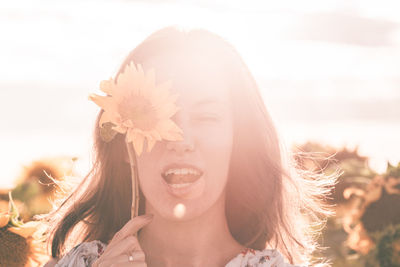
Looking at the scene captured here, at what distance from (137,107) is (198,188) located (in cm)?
65

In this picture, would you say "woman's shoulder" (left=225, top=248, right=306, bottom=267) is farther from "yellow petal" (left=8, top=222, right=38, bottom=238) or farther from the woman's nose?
"yellow petal" (left=8, top=222, right=38, bottom=238)

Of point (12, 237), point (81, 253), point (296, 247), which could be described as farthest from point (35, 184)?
point (296, 247)

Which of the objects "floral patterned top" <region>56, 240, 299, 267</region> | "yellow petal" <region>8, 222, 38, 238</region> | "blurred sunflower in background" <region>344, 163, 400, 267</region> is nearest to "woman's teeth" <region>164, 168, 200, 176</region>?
"floral patterned top" <region>56, 240, 299, 267</region>

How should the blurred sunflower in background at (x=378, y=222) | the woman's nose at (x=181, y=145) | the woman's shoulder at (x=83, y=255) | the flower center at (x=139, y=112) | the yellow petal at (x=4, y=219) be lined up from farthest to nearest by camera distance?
the yellow petal at (x=4, y=219)
the blurred sunflower in background at (x=378, y=222)
the woman's shoulder at (x=83, y=255)
the woman's nose at (x=181, y=145)
the flower center at (x=139, y=112)

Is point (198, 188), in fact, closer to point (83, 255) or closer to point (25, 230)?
point (83, 255)

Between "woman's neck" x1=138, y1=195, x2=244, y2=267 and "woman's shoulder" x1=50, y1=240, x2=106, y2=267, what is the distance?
0.33 m

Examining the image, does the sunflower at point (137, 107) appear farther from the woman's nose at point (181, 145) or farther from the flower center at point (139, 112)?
the woman's nose at point (181, 145)

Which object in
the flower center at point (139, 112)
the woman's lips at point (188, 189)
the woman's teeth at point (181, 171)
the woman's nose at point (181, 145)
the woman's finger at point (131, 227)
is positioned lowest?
the woman's finger at point (131, 227)

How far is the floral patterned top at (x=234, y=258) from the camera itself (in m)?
3.76

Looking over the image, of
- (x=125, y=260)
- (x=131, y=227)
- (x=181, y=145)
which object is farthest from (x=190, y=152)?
(x=125, y=260)

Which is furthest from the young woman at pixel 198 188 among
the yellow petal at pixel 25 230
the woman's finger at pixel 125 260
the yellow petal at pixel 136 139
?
the yellow petal at pixel 136 139

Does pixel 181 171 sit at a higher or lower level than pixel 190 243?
higher

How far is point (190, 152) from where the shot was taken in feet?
11.5

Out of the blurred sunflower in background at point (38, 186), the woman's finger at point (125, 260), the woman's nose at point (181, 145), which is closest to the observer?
the woman's finger at point (125, 260)
